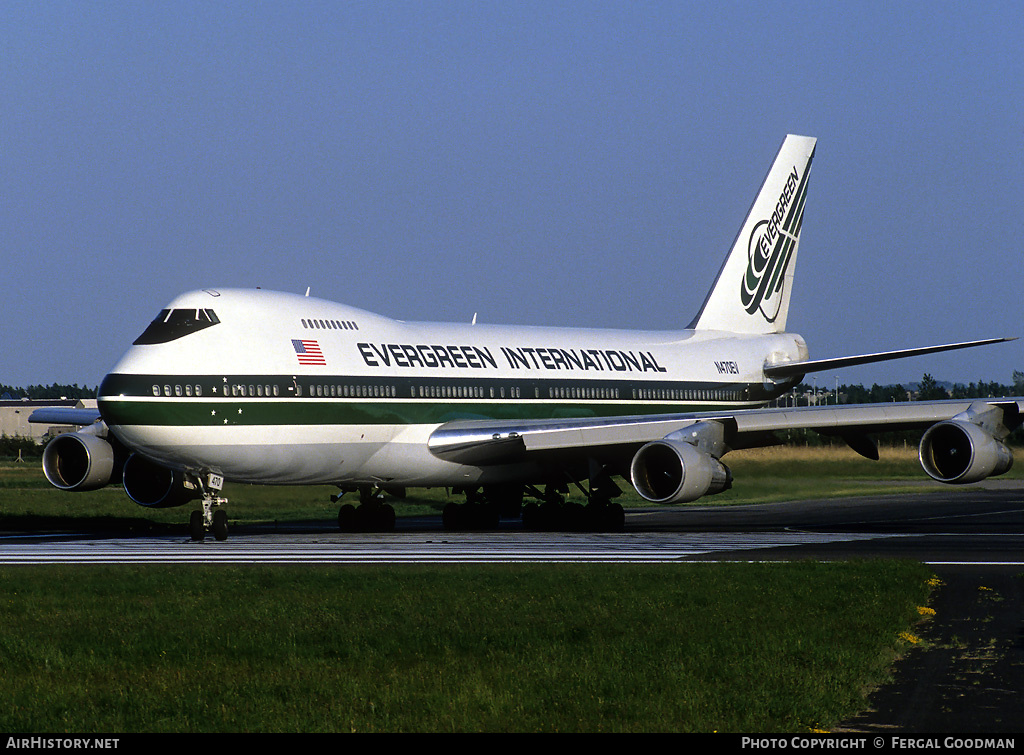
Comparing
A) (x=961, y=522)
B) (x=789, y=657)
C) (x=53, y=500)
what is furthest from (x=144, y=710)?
(x=53, y=500)

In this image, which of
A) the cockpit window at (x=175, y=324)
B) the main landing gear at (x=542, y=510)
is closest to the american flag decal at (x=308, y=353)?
the cockpit window at (x=175, y=324)

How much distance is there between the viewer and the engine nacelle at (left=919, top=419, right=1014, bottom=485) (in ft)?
86.0

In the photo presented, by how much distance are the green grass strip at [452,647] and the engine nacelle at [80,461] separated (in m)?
10.6

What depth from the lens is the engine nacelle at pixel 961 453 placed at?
26.2 m

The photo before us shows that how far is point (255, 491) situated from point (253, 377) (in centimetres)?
780

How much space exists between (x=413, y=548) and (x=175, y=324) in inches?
249

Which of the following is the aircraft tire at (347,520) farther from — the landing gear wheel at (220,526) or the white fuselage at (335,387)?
the landing gear wheel at (220,526)

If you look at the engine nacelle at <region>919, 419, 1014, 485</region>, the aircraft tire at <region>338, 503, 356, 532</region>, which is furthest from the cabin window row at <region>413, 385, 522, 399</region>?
the engine nacelle at <region>919, 419, 1014, 485</region>

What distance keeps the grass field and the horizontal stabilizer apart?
14.5 m

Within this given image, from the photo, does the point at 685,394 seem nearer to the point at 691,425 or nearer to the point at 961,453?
the point at 691,425

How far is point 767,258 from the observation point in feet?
133

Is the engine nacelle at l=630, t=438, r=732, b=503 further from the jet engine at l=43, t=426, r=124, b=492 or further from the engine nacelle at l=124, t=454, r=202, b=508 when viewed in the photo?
the jet engine at l=43, t=426, r=124, b=492

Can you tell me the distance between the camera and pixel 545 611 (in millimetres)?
14766
